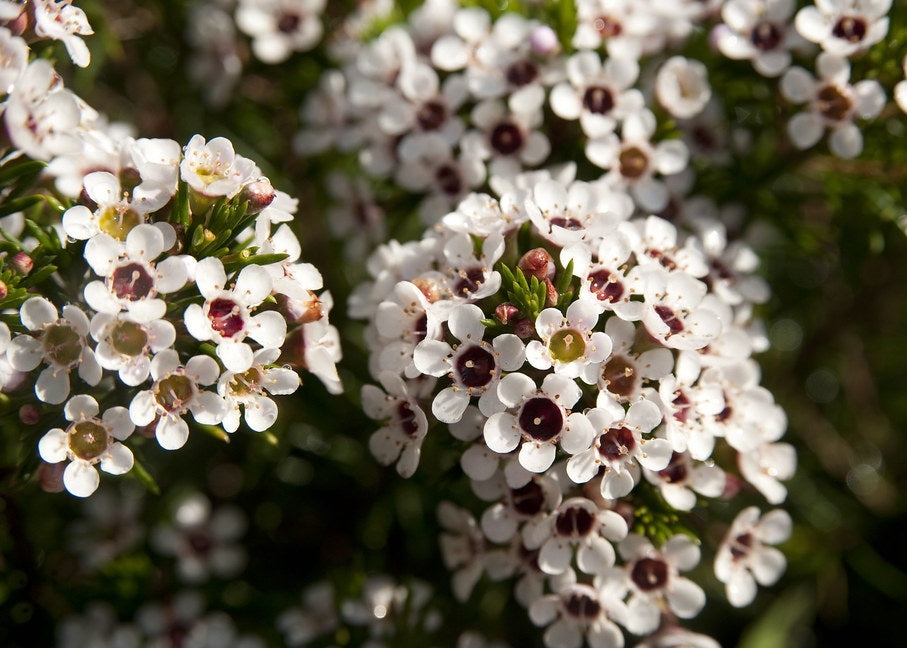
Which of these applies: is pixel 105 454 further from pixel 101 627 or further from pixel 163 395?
pixel 101 627

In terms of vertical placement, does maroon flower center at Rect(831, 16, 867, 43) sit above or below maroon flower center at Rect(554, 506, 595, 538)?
above

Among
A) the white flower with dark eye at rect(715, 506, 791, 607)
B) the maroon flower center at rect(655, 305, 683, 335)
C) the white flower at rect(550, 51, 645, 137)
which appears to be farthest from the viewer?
the white flower at rect(550, 51, 645, 137)

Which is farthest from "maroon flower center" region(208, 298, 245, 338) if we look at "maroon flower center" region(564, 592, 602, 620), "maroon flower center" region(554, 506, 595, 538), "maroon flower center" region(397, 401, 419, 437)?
"maroon flower center" region(564, 592, 602, 620)

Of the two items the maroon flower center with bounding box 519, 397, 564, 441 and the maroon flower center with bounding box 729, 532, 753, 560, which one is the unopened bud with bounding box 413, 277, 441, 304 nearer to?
the maroon flower center with bounding box 519, 397, 564, 441

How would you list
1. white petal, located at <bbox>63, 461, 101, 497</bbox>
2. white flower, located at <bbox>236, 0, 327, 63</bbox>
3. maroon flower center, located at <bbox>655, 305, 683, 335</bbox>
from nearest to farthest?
1. white petal, located at <bbox>63, 461, 101, 497</bbox>
2. maroon flower center, located at <bbox>655, 305, 683, 335</bbox>
3. white flower, located at <bbox>236, 0, 327, 63</bbox>

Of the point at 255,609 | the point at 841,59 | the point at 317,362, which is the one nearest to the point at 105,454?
the point at 317,362

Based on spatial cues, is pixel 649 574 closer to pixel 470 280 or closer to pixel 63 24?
pixel 470 280

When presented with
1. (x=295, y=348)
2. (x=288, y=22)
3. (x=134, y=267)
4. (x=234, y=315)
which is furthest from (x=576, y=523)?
(x=288, y=22)
